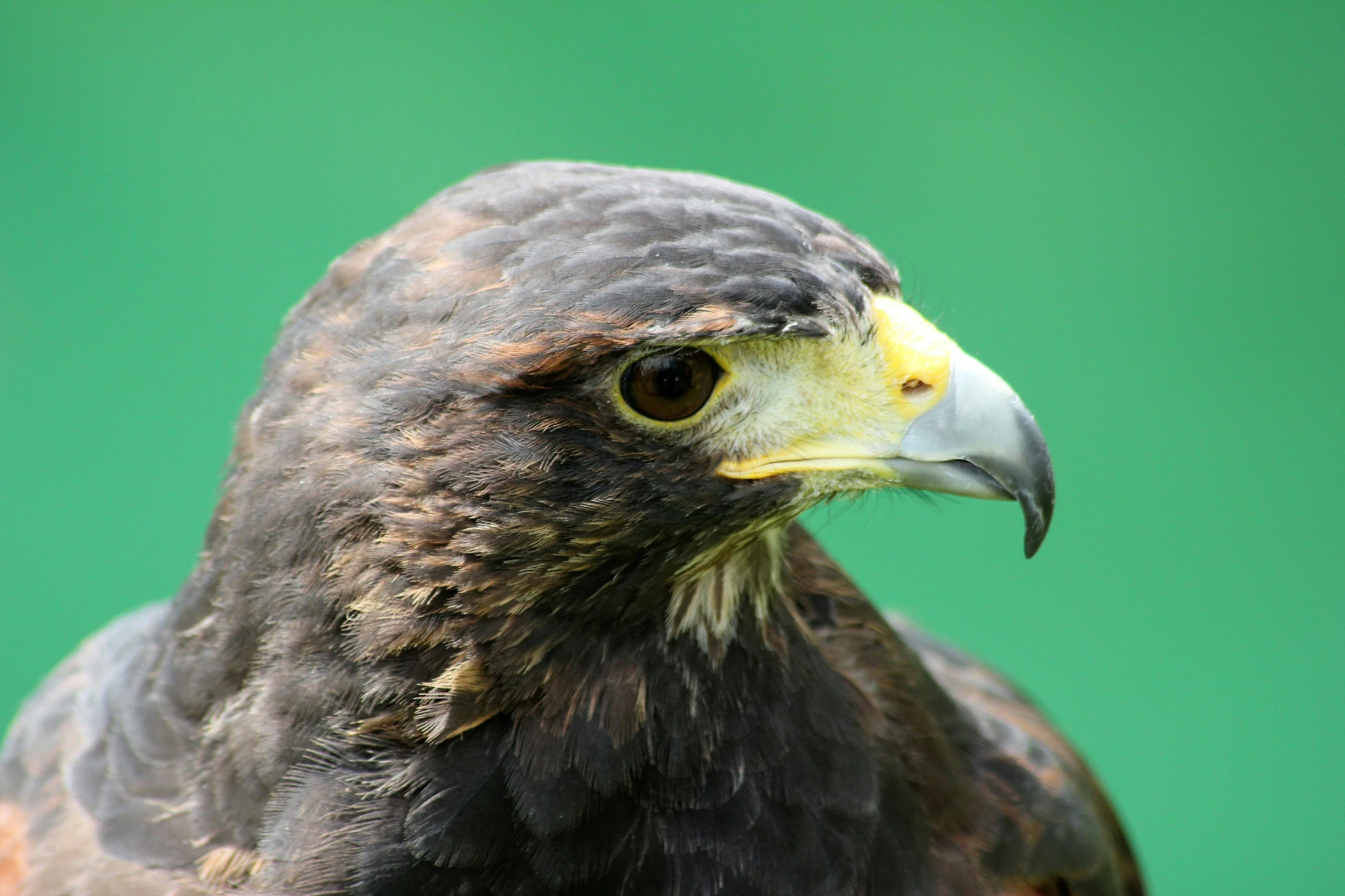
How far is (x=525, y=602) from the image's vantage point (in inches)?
75.2

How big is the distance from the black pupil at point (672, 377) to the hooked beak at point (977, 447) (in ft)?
1.12

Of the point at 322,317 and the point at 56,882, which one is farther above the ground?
the point at 322,317

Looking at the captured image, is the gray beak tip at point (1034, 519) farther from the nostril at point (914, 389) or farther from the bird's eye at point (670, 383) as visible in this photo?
the bird's eye at point (670, 383)

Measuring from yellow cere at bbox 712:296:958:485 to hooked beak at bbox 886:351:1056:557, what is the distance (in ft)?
0.06

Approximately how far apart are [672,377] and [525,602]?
0.40m

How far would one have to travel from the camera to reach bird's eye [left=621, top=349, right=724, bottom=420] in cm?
180

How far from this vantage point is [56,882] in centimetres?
225

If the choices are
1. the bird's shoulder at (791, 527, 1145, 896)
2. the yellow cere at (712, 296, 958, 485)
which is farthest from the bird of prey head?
the bird's shoulder at (791, 527, 1145, 896)

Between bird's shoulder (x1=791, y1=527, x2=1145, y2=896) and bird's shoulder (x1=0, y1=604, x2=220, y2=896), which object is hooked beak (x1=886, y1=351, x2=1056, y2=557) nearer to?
bird's shoulder (x1=791, y1=527, x2=1145, y2=896)

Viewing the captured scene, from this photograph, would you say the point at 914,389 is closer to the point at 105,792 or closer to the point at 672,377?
the point at 672,377

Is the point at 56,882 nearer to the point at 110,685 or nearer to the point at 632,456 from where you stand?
the point at 110,685

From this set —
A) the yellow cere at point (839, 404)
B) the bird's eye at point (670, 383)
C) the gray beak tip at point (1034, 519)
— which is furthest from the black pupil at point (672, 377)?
the gray beak tip at point (1034, 519)

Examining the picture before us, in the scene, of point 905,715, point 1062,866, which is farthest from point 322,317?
point 1062,866

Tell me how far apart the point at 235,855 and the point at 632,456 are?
906mm
